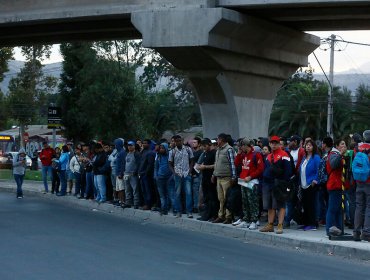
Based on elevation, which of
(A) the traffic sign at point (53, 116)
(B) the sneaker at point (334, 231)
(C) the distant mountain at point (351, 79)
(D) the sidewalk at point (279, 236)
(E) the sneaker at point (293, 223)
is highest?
(C) the distant mountain at point (351, 79)

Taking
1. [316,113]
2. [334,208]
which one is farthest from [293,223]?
[316,113]

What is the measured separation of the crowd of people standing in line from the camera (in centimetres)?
1366

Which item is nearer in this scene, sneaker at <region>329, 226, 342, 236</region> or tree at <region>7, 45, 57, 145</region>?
sneaker at <region>329, 226, 342, 236</region>

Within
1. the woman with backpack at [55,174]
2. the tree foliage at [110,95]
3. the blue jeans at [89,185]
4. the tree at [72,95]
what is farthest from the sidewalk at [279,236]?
the tree at [72,95]

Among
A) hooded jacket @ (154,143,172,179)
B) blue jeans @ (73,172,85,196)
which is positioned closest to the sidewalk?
hooded jacket @ (154,143,172,179)

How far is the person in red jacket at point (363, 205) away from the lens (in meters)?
Result: 13.1

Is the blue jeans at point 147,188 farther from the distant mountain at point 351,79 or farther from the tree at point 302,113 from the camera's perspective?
the distant mountain at point 351,79

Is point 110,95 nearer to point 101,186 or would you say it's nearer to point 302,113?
point 101,186

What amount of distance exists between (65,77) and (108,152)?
82.6 ft

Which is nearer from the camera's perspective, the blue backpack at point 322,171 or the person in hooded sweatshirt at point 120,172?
the blue backpack at point 322,171

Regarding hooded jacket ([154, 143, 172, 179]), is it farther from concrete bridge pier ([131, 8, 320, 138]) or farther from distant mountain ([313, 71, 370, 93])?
distant mountain ([313, 71, 370, 93])

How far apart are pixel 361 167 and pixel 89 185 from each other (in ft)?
38.8

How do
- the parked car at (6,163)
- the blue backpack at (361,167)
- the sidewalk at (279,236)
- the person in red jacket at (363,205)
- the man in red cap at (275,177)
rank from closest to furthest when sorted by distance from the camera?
the sidewalk at (279,236) → the blue backpack at (361,167) → the person in red jacket at (363,205) → the man in red cap at (275,177) → the parked car at (6,163)

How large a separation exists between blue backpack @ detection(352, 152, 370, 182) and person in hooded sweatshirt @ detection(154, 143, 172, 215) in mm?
6230
